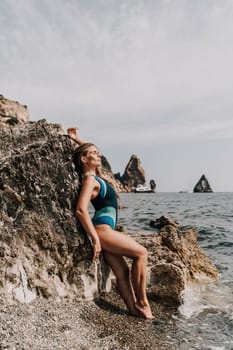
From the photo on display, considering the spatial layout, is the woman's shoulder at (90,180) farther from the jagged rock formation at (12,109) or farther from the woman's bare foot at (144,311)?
the jagged rock formation at (12,109)

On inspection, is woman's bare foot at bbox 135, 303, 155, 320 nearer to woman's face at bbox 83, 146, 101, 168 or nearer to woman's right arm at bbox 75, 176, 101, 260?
woman's right arm at bbox 75, 176, 101, 260

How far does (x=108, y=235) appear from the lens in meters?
5.92

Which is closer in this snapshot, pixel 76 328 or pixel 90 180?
pixel 76 328

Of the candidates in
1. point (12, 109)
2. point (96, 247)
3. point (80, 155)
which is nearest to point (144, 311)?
point (96, 247)

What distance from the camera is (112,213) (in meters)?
6.23

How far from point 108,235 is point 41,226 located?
1.14m

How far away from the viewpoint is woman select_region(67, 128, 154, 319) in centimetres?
580

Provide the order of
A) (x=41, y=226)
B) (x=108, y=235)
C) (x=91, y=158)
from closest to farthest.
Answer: (x=41, y=226)
(x=108, y=235)
(x=91, y=158)

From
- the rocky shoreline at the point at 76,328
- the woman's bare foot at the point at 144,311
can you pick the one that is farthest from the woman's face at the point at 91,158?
the woman's bare foot at the point at 144,311

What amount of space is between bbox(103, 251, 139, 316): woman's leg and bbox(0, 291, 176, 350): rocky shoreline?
0.16 m

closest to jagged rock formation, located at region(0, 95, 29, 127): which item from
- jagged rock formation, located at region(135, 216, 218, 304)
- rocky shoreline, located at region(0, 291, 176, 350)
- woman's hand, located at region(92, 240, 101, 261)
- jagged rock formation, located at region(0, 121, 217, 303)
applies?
jagged rock formation, located at region(135, 216, 218, 304)

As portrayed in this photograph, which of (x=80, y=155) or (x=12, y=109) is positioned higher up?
(x=12, y=109)

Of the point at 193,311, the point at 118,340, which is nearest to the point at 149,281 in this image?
the point at 193,311

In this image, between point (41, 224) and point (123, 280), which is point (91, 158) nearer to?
point (41, 224)
